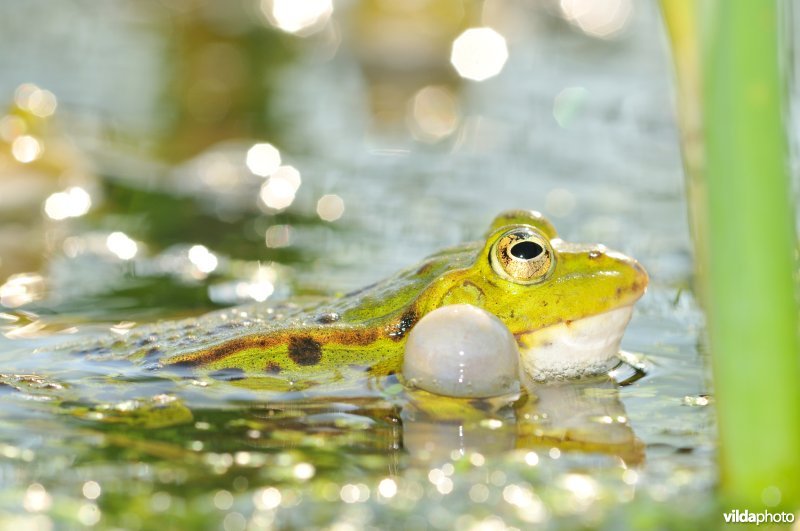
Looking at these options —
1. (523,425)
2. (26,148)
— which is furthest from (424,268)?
(26,148)

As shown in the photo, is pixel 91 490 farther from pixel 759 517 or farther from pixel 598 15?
pixel 598 15

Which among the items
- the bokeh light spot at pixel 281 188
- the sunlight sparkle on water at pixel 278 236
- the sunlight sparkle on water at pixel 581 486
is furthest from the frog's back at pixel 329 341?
the bokeh light spot at pixel 281 188

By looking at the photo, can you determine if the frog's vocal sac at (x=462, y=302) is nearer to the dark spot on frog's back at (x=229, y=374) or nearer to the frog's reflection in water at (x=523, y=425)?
the dark spot on frog's back at (x=229, y=374)

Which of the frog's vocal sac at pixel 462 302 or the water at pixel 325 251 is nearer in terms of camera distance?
the water at pixel 325 251

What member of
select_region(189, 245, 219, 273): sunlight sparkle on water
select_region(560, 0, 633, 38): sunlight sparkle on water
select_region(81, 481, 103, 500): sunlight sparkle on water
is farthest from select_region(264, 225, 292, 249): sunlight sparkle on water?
select_region(560, 0, 633, 38): sunlight sparkle on water

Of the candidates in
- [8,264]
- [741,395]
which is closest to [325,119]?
[8,264]

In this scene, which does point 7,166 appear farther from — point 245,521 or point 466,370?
point 245,521

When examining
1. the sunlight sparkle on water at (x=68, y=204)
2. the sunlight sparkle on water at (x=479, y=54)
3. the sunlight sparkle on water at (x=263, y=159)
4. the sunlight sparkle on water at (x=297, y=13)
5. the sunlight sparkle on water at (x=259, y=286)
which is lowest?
the sunlight sparkle on water at (x=259, y=286)
